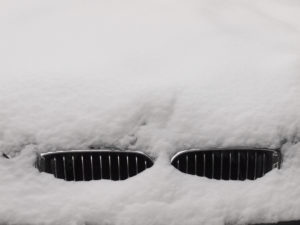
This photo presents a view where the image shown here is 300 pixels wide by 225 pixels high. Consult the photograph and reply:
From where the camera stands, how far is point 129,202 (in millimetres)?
1890

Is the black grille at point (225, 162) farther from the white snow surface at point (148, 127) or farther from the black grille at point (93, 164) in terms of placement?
the black grille at point (93, 164)

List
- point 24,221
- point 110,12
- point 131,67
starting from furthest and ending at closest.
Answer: point 110,12
point 131,67
point 24,221

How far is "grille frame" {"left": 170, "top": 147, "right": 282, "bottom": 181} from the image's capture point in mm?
1963

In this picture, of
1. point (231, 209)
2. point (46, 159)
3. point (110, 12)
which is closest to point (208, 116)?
point (231, 209)

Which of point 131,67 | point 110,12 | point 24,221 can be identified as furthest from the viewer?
point 110,12

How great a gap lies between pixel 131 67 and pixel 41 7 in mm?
981

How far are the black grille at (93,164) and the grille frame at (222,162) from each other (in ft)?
0.50

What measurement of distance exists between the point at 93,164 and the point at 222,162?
55 centimetres

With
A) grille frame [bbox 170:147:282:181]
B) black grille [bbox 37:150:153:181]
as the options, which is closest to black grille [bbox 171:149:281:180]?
grille frame [bbox 170:147:282:181]

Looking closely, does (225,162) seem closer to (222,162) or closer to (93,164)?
(222,162)

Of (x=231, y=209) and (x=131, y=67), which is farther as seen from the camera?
(x=131, y=67)


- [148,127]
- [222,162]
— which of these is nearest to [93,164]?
[148,127]

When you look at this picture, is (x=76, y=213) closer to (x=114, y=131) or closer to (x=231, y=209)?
(x=114, y=131)

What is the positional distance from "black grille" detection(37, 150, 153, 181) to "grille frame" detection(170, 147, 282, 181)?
0.15m
